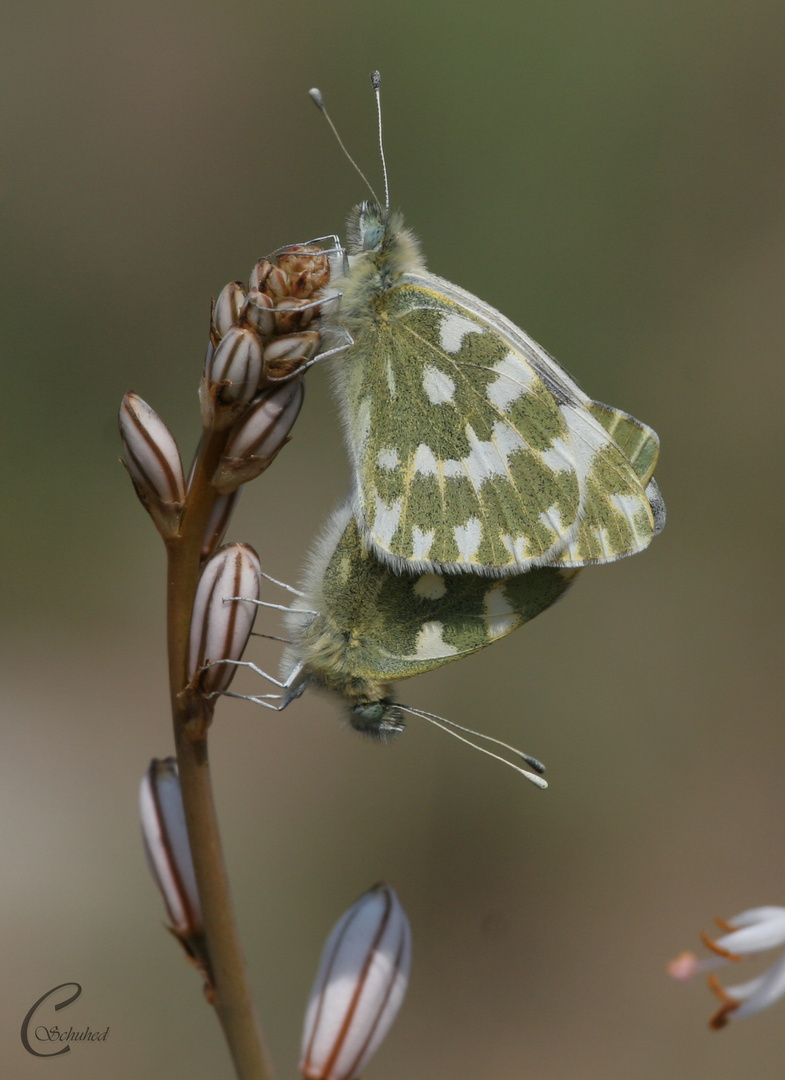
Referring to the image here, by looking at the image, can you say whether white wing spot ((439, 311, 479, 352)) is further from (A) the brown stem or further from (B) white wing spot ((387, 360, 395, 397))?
(A) the brown stem

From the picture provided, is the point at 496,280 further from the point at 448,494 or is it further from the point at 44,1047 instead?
the point at 44,1047

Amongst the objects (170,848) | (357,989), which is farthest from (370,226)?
(357,989)

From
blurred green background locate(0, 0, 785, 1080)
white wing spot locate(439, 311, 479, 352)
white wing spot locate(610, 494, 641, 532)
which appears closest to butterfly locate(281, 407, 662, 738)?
white wing spot locate(610, 494, 641, 532)

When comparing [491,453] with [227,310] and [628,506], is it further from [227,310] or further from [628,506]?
[227,310]

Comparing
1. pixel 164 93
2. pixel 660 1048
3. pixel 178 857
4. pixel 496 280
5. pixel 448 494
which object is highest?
pixel 164 93

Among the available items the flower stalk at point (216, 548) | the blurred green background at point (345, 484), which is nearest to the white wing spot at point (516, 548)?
the flower stalk at point (216, 548)

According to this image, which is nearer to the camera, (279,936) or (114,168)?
(279,936)

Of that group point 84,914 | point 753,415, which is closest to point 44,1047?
point 84,914
